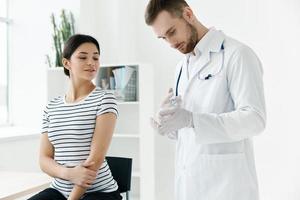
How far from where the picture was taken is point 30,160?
3.51 metres

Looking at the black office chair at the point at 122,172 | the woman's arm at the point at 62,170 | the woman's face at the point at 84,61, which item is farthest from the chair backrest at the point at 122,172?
the woman's face at the point at 84,61

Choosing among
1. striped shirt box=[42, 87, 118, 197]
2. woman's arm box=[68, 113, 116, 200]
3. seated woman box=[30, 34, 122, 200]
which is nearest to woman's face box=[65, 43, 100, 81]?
seated woman box=[30, 34, 122, 200]

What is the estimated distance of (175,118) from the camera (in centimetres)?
135

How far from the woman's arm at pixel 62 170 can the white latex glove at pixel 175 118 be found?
17.4 inches

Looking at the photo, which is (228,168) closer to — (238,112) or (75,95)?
(238,112)

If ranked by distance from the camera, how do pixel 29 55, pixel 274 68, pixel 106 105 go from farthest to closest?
1. pixel 29 55
2. pixel 274 68
3. pixel 106 105

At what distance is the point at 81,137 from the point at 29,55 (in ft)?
8.00

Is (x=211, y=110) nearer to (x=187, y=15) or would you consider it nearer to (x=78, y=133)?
(x=187, y=15)

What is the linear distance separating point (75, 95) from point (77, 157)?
32cm

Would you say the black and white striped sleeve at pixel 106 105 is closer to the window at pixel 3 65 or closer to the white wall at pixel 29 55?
the white wall at pixel 29 55

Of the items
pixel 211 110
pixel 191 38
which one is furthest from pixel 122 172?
pixel 191 38

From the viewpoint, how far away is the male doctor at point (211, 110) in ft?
4.46

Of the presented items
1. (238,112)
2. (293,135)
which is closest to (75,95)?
(238,112)

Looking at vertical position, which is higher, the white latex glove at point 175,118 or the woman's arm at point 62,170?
the white latex glove at point 175,118
